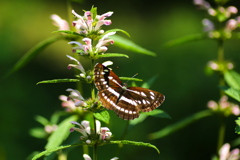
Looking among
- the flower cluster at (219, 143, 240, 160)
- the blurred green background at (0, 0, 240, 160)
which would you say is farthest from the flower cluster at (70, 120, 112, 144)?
the blurred green background at (0, 0, 240, 160)

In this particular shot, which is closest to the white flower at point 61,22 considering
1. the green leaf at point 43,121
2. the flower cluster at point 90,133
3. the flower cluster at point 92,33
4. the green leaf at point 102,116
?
the green leaf at point 43,121

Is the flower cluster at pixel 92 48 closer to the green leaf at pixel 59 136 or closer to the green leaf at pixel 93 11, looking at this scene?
the green leaf at pixel 93 11

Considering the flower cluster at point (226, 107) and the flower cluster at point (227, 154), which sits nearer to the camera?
the flower cluster at point (227, 154)

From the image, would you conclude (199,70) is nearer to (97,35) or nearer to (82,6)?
(97,35)

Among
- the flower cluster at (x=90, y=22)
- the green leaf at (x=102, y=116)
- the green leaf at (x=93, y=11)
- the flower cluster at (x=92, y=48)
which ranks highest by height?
the green leaf at (x=93, y=11)

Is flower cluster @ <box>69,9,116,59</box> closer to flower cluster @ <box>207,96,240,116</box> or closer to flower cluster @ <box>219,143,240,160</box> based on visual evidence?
flower cluster @ <box>219,143,240,160</box>

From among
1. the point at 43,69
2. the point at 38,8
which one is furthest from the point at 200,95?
the point at 38,8

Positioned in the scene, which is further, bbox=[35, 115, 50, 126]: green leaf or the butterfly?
bbox=[35, 115, 50, 126]: green leaf
